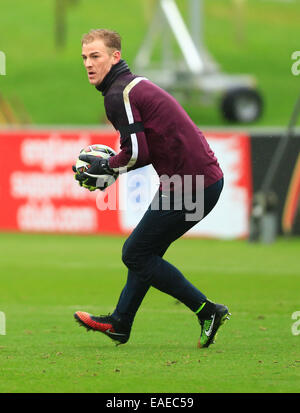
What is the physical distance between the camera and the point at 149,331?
8.43m

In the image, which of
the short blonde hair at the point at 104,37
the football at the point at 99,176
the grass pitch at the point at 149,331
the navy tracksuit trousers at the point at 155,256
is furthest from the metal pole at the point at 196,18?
the navy tracksuit trousers at the point at 155,256

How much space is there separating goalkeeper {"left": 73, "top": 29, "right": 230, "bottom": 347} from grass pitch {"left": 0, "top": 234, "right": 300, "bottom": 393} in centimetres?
41

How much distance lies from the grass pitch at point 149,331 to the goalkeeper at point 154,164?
1.33 feet

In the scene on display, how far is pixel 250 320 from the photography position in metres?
9.03

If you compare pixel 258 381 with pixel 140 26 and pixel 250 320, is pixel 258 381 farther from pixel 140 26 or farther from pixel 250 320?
pixel 140 26

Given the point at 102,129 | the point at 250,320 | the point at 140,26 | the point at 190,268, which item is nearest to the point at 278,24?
the point at 140,26

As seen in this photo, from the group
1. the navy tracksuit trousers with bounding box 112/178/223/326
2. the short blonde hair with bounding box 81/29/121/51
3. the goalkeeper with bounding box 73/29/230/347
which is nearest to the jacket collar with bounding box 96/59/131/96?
the goalkeeper with bounding box 73/29/230/347

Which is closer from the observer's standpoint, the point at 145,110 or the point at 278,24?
the point at 145,110

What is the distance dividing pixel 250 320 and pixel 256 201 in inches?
329

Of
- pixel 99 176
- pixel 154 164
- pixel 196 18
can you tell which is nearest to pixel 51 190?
pixel 99 176

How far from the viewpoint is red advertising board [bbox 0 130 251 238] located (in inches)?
733

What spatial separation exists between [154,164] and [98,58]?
2.81 feet

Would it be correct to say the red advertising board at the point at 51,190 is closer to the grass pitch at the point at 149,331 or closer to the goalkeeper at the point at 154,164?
the grass pitch at the point at 149,331

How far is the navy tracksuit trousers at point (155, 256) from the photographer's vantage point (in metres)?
7.29
